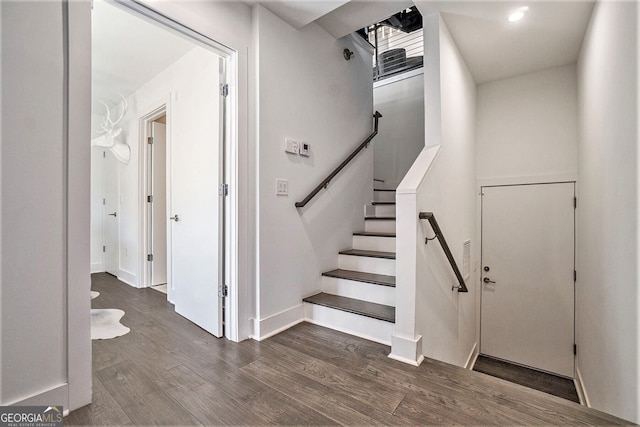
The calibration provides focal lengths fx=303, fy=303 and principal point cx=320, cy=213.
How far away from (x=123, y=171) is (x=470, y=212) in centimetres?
467

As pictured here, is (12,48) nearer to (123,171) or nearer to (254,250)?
(254,250)

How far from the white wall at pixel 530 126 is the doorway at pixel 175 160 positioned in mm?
3267

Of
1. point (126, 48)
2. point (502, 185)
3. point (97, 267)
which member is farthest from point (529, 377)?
point (97, 267)

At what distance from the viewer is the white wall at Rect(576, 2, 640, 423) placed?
4.68ft

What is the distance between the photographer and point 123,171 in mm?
4273

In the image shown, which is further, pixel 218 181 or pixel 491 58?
pixel 491 58

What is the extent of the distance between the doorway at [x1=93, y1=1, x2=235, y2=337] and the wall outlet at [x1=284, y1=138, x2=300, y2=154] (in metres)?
0.47

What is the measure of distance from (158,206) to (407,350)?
351 centimetres

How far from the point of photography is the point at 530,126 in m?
3.60

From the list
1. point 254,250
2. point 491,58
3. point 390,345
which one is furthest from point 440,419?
point 491,58

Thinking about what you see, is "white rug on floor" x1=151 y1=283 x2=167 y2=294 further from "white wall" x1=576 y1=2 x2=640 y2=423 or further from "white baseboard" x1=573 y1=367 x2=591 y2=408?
"white baseboard" x1=573 y1=367 x2=591 y2=408

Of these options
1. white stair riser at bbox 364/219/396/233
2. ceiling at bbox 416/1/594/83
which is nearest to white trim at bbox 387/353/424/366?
white stair riser at bbox 364/219/396/233

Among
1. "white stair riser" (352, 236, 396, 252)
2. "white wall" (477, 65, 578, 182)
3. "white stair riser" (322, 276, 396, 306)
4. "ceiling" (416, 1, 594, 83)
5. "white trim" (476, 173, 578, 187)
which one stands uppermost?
"ceiling" (416, 1, 594, 83)

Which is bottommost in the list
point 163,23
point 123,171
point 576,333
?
point 576,333
